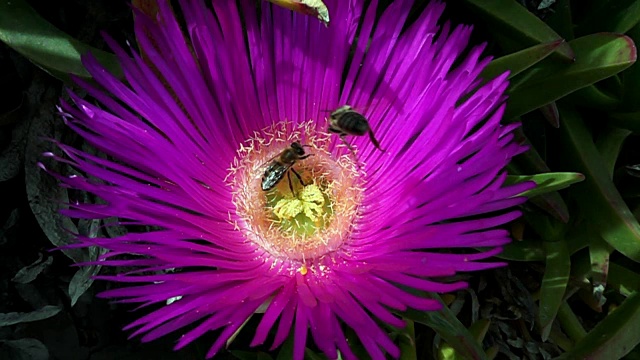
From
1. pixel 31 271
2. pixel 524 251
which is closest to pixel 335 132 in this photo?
pixel 524 251

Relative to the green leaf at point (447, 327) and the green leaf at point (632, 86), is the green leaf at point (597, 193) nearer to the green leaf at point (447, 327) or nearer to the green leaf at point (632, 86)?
the green leaf at point (632, 86)

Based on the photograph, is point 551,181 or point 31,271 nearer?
point 551,181

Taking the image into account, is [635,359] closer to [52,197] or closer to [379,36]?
[379,36]

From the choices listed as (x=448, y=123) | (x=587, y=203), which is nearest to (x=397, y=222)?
(x=448, y=123)

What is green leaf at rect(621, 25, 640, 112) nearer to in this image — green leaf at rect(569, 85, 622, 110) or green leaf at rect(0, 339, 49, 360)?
green leaf at rect(569, 85, 622, 110)

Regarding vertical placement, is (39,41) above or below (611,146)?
above

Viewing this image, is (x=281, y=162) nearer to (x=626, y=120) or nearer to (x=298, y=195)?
(x=298, y=195)

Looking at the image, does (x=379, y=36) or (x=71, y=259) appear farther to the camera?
(x=71, y=259)
